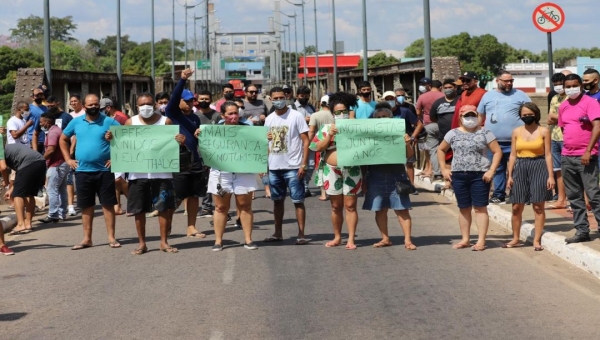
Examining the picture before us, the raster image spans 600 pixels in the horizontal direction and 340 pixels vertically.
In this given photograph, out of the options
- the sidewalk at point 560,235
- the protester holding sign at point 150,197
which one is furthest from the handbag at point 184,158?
the sidewalk at point 560,235

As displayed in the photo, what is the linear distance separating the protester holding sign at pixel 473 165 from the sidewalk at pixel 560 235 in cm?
85

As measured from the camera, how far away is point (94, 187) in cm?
1284

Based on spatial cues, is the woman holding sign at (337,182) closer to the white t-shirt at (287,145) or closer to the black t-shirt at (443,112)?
the white t-shirt at (287,145)

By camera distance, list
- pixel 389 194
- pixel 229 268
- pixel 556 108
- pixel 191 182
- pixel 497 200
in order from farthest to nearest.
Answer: pixel 497 200 < pixel 556 108 < pixel 191 182 < pixel 389 194 < pixel 229 268

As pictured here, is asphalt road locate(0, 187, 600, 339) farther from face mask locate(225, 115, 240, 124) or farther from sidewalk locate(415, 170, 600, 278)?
face mask locate(225, 115, 240, 124)

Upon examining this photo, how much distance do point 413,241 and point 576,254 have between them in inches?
97.4

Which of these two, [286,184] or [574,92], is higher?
[574,92]

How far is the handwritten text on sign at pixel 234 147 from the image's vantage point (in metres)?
12.4

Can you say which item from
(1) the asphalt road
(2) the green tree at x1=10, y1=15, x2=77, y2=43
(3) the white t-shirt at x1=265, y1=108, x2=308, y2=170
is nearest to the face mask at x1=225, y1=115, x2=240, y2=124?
(3) the white t-shirt at x1=265, y1=108, x2=308, y2=170

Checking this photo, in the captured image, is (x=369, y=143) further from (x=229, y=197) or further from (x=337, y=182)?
(x=229, y=197)

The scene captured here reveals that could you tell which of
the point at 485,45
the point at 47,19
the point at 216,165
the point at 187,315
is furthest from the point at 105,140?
the point at 485,45

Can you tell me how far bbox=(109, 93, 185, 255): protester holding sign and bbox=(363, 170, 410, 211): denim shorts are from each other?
2332 millimetres

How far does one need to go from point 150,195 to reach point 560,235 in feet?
16.1

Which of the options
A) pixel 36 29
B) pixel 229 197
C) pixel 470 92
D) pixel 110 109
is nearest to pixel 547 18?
pixel 470 92
